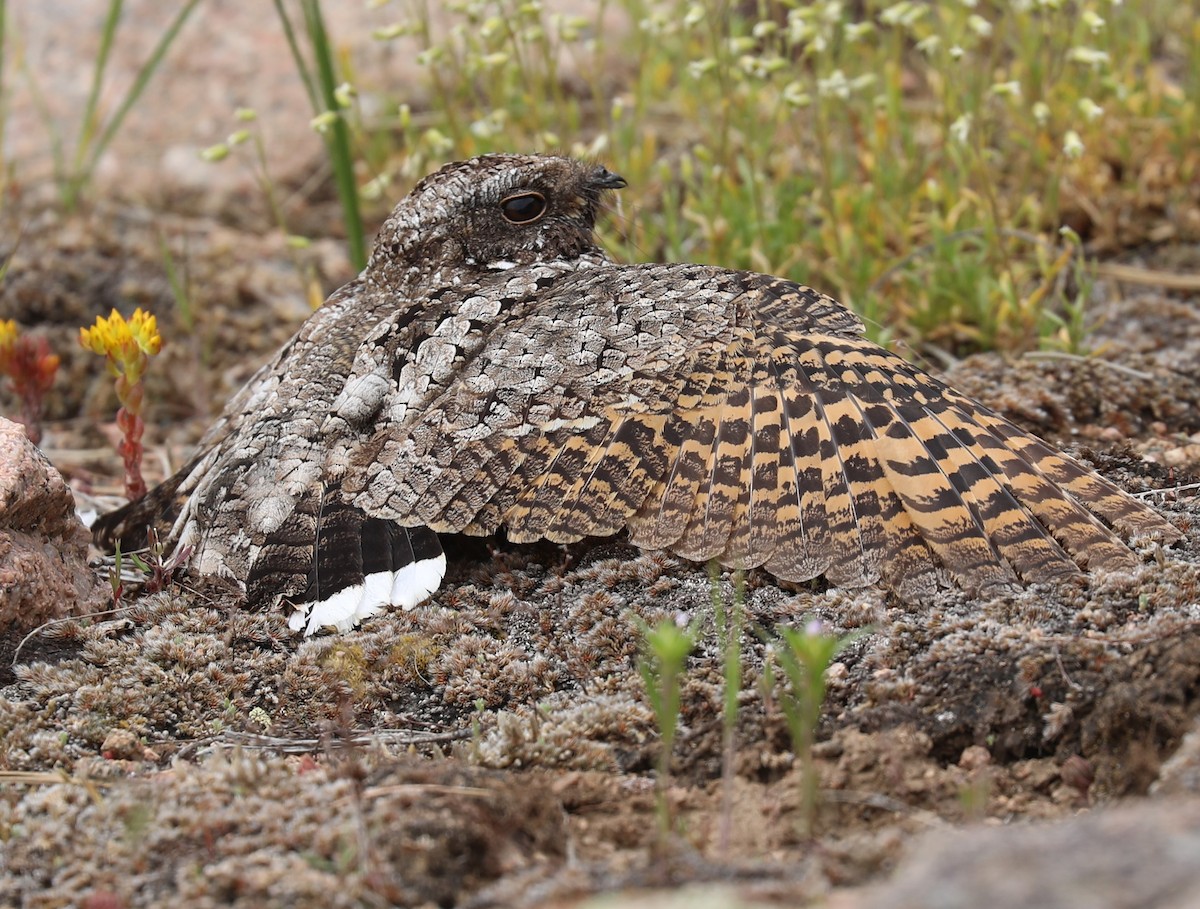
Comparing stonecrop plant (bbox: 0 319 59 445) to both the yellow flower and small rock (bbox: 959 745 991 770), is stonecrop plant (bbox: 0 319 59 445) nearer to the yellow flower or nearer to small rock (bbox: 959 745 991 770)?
the yellow flower

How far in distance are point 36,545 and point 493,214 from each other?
1.53 meters

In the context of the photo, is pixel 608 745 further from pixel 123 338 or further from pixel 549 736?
pixel 123 338

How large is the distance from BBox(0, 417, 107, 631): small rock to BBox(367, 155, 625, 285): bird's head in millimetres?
1159

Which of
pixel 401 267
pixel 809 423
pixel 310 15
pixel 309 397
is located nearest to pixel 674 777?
pixel 809 423

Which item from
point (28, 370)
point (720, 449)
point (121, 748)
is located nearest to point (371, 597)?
point (121, 748)

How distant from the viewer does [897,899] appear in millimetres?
1405

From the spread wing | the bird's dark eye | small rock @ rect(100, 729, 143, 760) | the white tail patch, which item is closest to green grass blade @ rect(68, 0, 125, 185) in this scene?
the bird's dark eye

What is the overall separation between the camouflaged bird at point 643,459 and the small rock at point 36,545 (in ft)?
0.95

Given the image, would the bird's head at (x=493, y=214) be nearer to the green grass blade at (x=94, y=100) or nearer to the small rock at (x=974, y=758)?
A: the small rock at (x=974, y=758)

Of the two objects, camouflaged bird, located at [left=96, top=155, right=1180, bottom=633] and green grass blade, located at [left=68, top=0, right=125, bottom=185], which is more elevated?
green grass blade, located at [left=68, top=0, right=125, bottom=185]

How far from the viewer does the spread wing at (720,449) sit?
114 inches

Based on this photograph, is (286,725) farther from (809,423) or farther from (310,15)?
(310,15)

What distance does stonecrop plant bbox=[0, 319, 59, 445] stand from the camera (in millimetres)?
4000

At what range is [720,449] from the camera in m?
3.02
